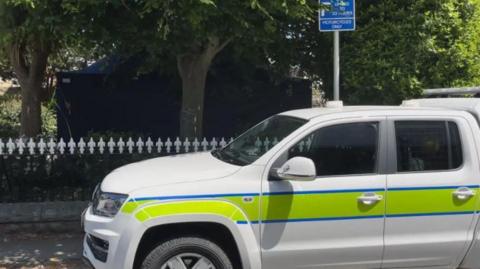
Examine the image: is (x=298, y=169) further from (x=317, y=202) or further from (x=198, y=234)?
(x=198, y=234)

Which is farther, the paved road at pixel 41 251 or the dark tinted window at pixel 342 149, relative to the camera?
the paved road at pixel 41 251

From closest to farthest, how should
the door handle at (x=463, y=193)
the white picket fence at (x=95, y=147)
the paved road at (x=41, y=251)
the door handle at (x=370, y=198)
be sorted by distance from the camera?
the door handle at (x=370, y=198) → the door handle at (x=463, y=193) → the paved road at (x=41, y=251) → the white picket fence at (x=95, y=147)

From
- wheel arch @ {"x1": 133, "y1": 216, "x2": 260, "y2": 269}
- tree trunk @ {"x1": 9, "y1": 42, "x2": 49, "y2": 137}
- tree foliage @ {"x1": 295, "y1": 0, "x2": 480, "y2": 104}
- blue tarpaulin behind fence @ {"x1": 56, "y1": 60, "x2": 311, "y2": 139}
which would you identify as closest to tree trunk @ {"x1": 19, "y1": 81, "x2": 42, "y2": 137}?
tree trunk @ {"x1": 9, "y1": 42, "x2": 49, "y2": 137}

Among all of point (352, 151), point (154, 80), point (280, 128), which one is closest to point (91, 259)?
point (280, 128)

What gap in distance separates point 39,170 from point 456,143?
521 centimetres

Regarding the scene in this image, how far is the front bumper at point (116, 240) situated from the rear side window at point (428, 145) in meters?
2.24

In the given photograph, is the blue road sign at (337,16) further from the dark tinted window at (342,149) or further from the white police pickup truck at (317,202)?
the dark tinted window at (342,149)

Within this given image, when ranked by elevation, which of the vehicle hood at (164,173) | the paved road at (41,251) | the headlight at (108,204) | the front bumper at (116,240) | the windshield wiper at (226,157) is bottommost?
the paved road at (41,251)

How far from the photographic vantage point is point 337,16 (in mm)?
6684

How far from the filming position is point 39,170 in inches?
300

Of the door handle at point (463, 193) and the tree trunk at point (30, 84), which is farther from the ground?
the tree trunk at point (30, 84)

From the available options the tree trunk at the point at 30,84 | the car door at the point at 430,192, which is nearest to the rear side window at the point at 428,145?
the car door at the point at 430,192

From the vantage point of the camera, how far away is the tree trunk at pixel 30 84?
10.2m

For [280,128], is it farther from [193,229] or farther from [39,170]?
[39,170]
